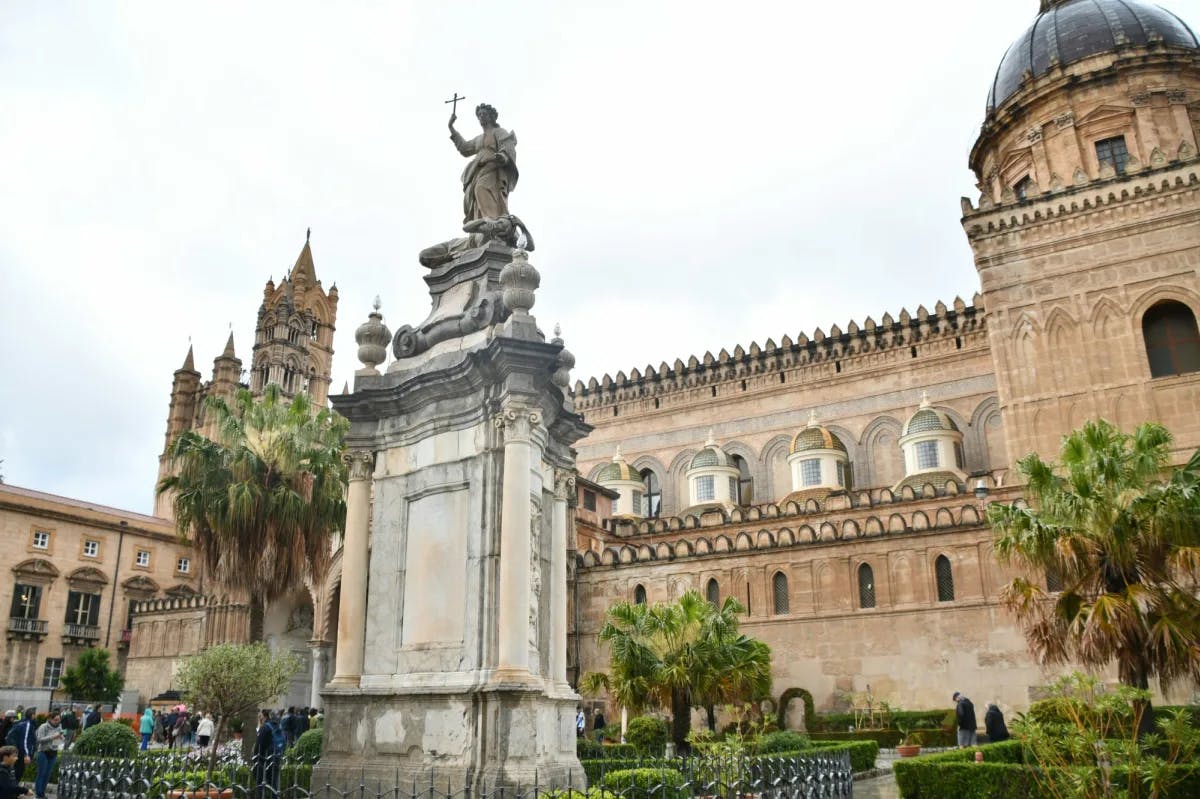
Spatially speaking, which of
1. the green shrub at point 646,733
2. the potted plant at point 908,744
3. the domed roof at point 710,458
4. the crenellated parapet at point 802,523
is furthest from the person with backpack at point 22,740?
the domed roof at point 710,458

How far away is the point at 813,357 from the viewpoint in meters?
43.6

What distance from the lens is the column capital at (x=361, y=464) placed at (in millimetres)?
10718

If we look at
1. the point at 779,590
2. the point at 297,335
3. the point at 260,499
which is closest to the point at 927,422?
the point at 779,590

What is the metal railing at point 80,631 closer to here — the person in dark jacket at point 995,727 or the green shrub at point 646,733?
the green shrub at point 646,733

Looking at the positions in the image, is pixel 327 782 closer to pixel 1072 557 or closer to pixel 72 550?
pixel 1072 557

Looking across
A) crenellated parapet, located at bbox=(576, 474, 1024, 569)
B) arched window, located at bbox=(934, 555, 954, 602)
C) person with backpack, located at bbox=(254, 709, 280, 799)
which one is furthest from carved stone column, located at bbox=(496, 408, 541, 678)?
arched window, located at bbox=(934, 555, 954, 602)

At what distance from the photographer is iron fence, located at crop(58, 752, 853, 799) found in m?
8.73

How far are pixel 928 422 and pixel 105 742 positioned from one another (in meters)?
29.5

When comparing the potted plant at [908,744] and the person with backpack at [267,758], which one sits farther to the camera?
the potted plant at [908,744]

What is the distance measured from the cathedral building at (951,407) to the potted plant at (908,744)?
2506mm

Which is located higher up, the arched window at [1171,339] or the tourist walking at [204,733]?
the arched window at [1171,339]

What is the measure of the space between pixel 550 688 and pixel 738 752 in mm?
2410

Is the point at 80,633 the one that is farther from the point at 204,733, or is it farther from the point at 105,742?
the point at 105,742

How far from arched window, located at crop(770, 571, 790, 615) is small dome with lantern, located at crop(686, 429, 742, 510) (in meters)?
10.5
